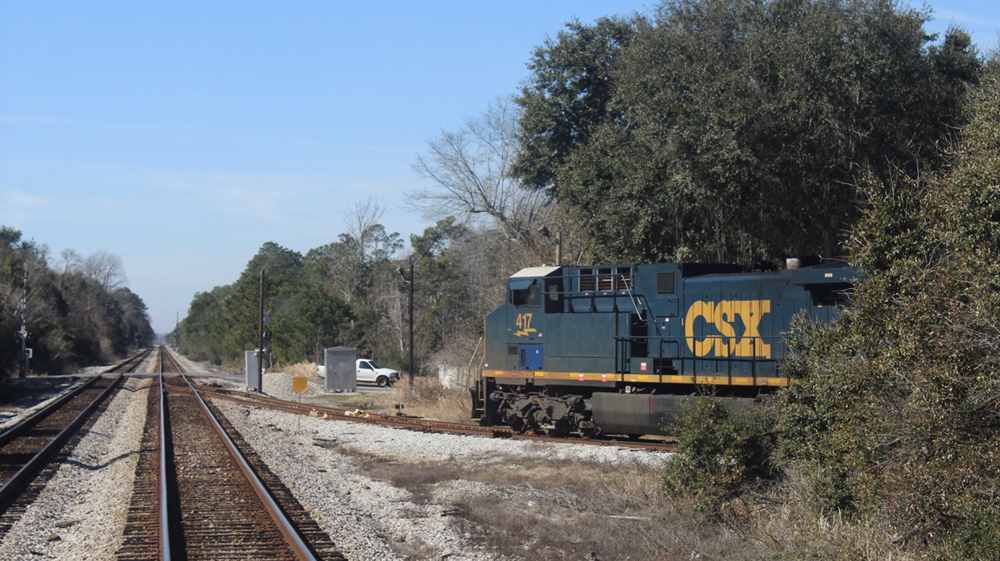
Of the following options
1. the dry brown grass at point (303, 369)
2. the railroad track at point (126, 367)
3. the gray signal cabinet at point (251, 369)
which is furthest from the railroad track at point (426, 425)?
the railroad track at point (126, 367)

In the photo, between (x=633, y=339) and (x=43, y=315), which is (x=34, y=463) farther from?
(x=43, y=315)

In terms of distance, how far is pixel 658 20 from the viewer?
22.8m

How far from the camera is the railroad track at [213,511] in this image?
9023mm

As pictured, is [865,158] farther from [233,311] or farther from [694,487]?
[233,311]

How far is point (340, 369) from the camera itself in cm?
3784

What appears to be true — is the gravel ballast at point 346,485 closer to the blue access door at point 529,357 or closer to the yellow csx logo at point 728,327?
the blue access door at point 529,357

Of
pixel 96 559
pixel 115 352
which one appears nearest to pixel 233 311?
pixel 115 352

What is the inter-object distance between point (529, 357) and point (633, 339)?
2.95 m

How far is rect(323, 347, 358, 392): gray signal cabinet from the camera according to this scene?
1474 inches

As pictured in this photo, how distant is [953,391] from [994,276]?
1062 mm

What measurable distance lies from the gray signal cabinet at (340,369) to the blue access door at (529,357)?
1956 cm

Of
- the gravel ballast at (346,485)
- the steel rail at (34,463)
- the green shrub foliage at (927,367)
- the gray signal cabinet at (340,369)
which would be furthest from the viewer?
the gray signal cabinet at (340,369)

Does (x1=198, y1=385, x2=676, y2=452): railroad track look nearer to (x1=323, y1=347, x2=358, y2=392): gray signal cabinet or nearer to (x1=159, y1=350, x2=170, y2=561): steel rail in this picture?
(x1=323, y1=347, x2=358, y2=392): gray signal cabinet

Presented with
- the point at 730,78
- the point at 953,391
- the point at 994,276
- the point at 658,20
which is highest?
the point at 658,20
